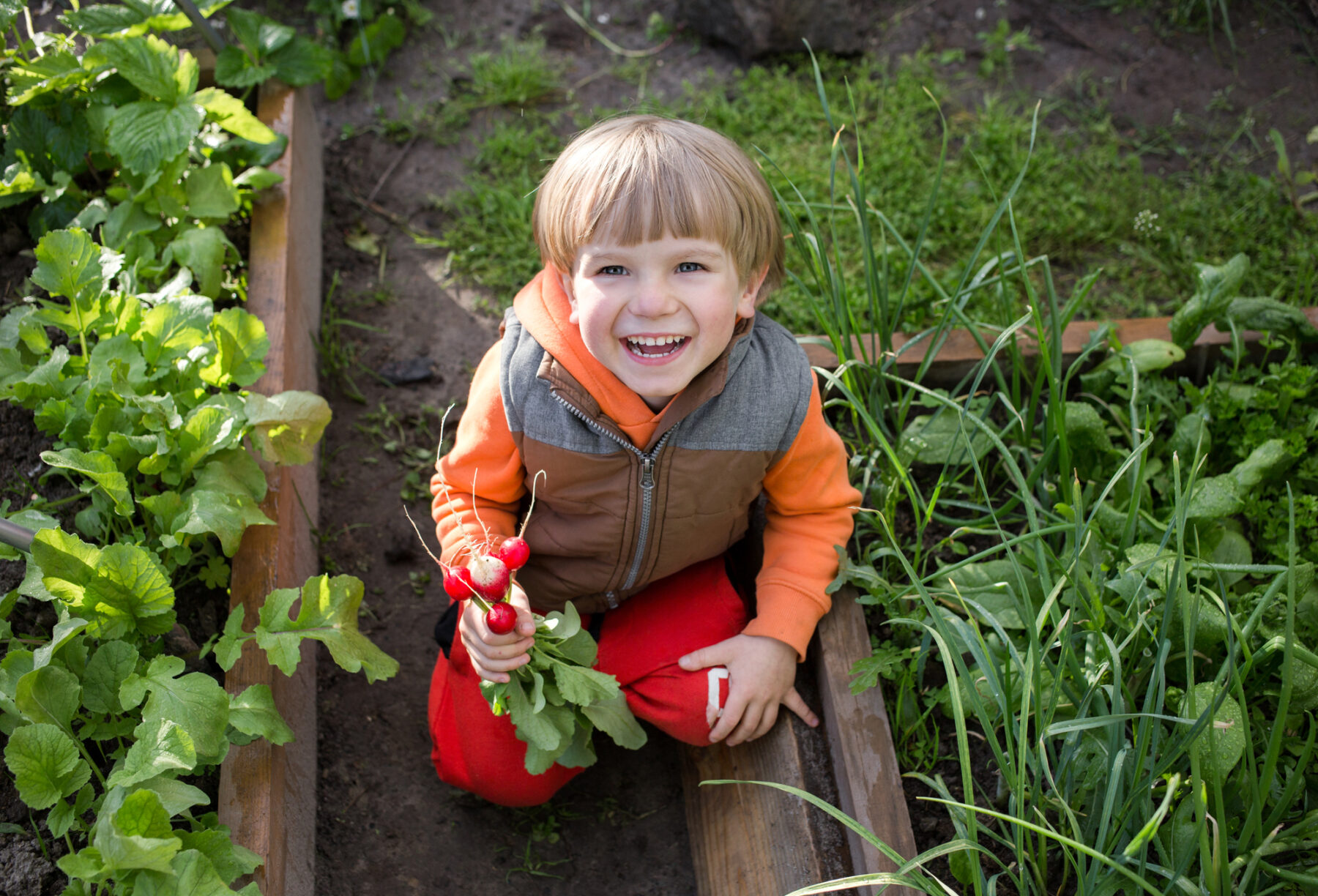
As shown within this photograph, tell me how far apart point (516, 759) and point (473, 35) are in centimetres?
239

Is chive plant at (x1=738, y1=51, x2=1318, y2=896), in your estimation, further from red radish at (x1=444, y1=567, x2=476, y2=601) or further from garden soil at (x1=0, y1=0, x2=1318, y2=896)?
red radish at (x1=444, y1=567, x2=476, y2=601)

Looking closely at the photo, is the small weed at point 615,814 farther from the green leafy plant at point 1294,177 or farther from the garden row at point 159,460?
the green leafy plant at point 1294,177

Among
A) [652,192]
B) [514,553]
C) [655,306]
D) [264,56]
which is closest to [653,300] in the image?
[655,306]

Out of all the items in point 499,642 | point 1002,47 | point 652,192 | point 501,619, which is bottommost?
point 499,642

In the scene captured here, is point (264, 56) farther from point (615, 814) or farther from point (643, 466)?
point (615, 814)

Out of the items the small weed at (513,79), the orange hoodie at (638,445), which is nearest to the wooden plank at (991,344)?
the orange hoodie at (638,445)

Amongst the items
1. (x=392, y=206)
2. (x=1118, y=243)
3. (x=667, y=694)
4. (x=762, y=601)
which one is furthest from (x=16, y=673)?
(x=1118, y=243)

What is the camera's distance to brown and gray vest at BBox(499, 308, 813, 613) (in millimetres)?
1661

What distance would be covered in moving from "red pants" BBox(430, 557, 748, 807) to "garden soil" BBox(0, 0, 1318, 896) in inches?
5.3

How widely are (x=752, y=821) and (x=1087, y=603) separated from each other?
68 centimetres

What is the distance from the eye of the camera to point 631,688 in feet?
6.26

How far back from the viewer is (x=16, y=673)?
144cm

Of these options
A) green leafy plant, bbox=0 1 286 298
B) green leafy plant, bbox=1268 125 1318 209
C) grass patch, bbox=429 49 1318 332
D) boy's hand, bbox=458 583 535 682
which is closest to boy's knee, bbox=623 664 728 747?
boy's hand, bbox=458 583 535 682

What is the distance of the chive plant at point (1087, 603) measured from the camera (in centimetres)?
135
